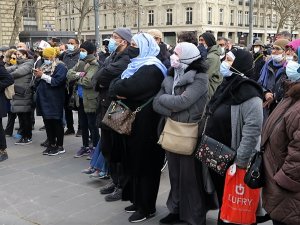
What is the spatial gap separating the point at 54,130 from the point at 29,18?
3120 cm

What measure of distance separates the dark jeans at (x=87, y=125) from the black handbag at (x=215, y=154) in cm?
314

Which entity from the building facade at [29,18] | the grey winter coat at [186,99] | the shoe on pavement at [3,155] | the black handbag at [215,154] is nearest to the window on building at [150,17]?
the building facade at [29,18]

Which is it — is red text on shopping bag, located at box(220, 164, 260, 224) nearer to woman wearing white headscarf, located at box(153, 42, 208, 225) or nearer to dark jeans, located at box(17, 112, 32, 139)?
woman wearing white headscarf, located at box(153, 42, 208, 225)

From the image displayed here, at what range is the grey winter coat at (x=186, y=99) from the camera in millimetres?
3906

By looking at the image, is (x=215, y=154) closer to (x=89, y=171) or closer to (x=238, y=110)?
(x=238, y=110)

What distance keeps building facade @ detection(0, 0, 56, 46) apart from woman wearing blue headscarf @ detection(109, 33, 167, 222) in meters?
28.4

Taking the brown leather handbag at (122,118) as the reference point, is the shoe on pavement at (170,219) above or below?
below

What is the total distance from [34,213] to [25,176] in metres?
1.52

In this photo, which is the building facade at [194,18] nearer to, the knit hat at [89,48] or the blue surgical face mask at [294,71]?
the knit hat at [89,48]

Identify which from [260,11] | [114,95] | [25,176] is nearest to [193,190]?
[114,95]

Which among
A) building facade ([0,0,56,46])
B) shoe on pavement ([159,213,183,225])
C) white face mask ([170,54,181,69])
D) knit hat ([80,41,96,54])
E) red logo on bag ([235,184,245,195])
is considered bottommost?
shoe on pavement ([159,213,183,225])

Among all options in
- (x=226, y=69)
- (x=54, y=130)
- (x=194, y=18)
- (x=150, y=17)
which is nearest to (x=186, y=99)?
(x=226, y=69)

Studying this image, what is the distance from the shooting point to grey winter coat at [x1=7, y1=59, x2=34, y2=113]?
25.9 feet

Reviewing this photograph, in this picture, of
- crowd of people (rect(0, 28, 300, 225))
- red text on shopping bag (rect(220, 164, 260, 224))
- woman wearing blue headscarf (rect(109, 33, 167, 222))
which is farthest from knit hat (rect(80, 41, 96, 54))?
red text on shopping bag (rect(220, 164, 260, 224))
